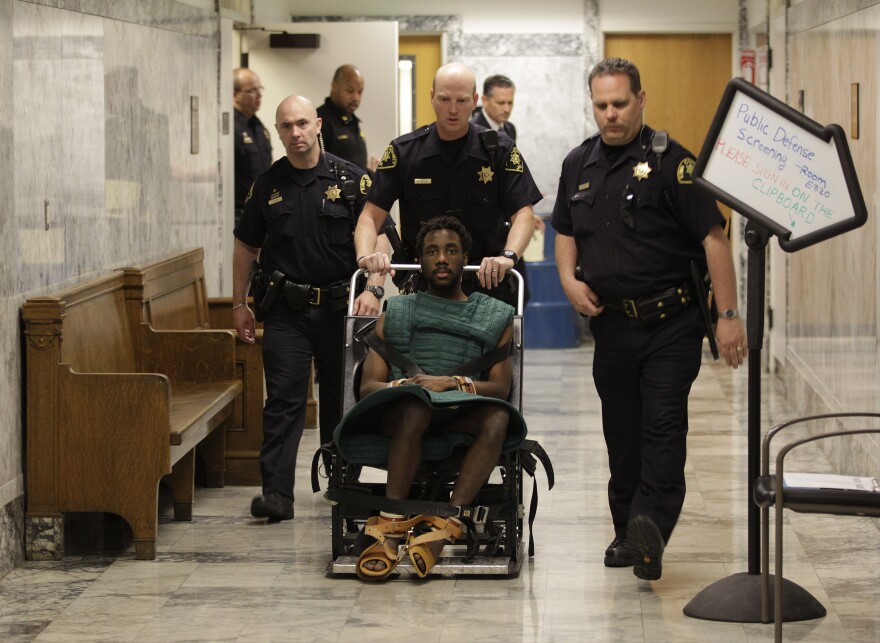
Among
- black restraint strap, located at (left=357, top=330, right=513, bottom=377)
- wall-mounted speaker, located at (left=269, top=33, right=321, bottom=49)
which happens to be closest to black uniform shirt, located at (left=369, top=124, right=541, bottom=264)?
black restraint strap, located at (left=357, top=330, right=513, bottom=377)

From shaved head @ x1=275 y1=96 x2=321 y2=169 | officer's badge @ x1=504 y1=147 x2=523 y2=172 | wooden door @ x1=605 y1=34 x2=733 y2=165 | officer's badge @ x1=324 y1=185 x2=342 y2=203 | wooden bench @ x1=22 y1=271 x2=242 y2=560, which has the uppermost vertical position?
wooden door @ x1=605 y1=34 x2=733 y2=165

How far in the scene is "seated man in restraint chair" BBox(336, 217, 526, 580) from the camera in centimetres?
437

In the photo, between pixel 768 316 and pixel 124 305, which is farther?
pixel 768 316

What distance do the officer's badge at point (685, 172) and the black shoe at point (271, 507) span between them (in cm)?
200

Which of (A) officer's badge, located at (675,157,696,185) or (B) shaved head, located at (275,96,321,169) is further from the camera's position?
(B) shaved head, located at (275,96,321,169)

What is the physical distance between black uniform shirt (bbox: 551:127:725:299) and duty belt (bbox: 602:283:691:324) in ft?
0.07

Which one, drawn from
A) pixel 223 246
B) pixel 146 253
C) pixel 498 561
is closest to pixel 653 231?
pixel 498 561

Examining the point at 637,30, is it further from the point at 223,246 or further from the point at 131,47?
the point at 131,47

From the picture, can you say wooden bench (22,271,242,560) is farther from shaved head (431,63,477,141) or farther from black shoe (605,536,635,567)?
black shoe (605,536,635,567)

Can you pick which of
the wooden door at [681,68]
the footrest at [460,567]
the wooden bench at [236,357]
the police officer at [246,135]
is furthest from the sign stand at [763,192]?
the wooden door at [681,68]

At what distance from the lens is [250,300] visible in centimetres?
671

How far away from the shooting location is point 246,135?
8477 millimetres

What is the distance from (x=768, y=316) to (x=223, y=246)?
3.80 metres

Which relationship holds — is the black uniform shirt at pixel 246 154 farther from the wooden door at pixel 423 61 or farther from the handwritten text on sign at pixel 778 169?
the handwritten text on sign at pixel 778 169
